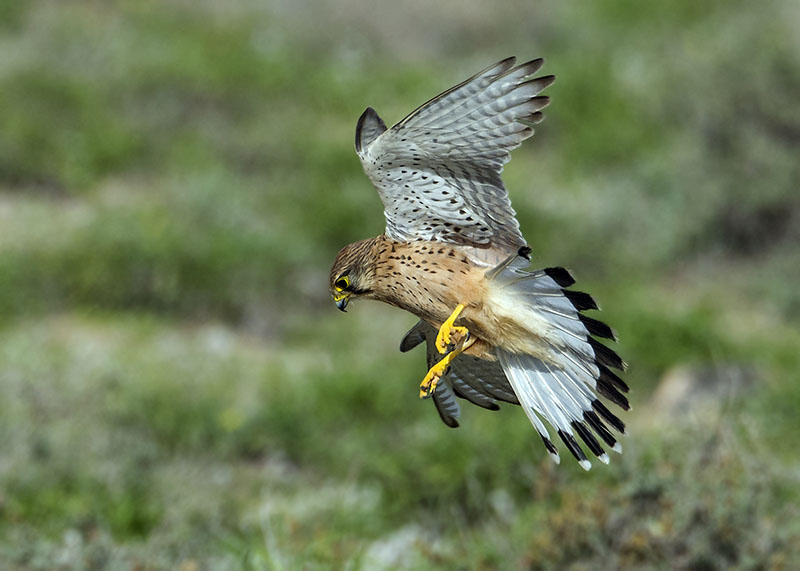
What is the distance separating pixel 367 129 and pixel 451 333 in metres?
0.53

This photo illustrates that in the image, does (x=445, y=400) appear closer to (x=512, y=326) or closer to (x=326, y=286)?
(x=512, y=326)

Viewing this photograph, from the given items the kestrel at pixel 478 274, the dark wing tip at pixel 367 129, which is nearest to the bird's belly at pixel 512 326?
the kestrel at pixel 478 274

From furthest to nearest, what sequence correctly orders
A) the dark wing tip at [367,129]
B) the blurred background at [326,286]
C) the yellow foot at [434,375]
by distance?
the blurred background at [326,286] → the dark wing tip at [367,129] → the yellow foot at [434,375]

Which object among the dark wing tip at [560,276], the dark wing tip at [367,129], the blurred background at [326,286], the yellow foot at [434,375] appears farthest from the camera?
the blurred background at [326,286]

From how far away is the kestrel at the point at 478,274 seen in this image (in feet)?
8.00

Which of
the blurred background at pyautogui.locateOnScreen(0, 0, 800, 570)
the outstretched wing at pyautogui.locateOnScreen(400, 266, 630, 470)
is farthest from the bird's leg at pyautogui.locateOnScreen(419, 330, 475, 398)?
the blurred background at pyautogui.locateOnScreen(0, 0, 800, 570)

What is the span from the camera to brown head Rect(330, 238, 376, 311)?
105 inches

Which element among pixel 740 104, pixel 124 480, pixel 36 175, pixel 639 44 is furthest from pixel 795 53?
pixel 124 480

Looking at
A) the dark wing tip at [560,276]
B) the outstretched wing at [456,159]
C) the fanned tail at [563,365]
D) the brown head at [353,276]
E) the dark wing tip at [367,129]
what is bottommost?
the fanned tail at [563,365]

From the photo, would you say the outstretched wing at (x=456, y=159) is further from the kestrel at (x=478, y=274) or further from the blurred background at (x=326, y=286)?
the blurred background at (x=326, y=286)

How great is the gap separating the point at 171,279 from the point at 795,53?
5480 millimetres

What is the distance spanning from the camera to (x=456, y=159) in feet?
8.48

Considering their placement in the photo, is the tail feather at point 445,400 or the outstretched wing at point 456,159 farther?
the tail feather at point 445,400

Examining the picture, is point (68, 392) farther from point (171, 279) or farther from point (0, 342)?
point (171, 279)
